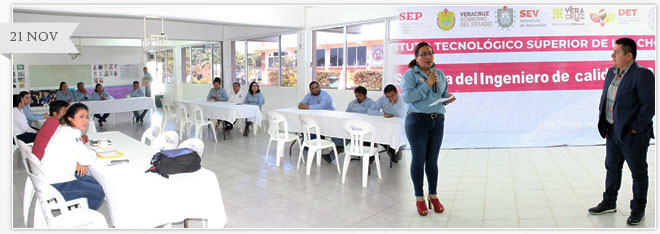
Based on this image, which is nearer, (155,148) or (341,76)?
(155,148)

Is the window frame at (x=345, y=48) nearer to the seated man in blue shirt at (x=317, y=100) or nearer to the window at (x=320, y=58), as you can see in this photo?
the window at (x=320, y=58)

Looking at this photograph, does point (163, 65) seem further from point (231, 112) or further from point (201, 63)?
point (231, 112)

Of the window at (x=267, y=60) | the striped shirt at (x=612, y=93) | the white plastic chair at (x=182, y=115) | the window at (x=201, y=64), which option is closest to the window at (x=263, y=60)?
the window at (x=267, y=60)

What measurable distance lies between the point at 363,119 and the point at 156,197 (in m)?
2.76

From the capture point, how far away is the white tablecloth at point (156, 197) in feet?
8.02

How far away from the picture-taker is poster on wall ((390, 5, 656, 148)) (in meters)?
5.11

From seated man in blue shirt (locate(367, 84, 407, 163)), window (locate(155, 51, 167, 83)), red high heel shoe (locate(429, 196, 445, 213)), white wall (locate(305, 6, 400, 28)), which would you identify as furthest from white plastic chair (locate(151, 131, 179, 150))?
window (locate(155, 51, 167, 83))

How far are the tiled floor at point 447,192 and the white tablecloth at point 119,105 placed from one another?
3.21m

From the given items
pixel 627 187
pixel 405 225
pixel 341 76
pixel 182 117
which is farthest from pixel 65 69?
pixel 627 187

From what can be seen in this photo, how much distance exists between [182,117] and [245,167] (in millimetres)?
2857

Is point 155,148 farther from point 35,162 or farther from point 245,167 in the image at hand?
point 245,167

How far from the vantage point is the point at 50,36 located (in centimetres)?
293

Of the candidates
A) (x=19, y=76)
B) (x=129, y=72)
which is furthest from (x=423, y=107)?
(x=129, y=72)

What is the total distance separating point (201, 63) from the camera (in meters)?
12.6
